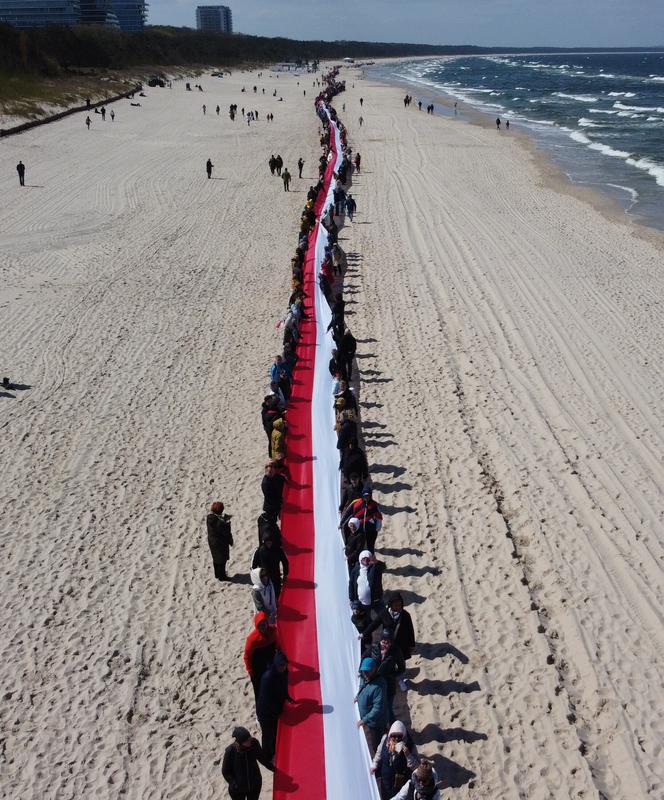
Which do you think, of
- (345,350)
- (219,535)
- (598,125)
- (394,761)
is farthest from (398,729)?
(598,125)

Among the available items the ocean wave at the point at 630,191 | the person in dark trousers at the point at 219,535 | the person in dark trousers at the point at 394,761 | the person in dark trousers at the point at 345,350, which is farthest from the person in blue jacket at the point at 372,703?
the ocean wave at the point at 630,191

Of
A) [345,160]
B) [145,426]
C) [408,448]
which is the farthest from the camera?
[345,160]

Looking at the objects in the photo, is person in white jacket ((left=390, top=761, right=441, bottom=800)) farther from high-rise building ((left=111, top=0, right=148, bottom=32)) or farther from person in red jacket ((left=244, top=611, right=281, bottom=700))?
high-rise building ((left=111, top=0, right=148, bottom=32))

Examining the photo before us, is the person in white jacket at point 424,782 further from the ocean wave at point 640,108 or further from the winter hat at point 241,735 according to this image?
the ocean wave at point 640,108

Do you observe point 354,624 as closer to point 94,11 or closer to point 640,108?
point 640,108

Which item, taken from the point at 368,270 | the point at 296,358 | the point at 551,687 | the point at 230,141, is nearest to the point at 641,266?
the point at 368,270

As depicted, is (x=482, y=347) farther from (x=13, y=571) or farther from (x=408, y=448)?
(x=13, y=571)
